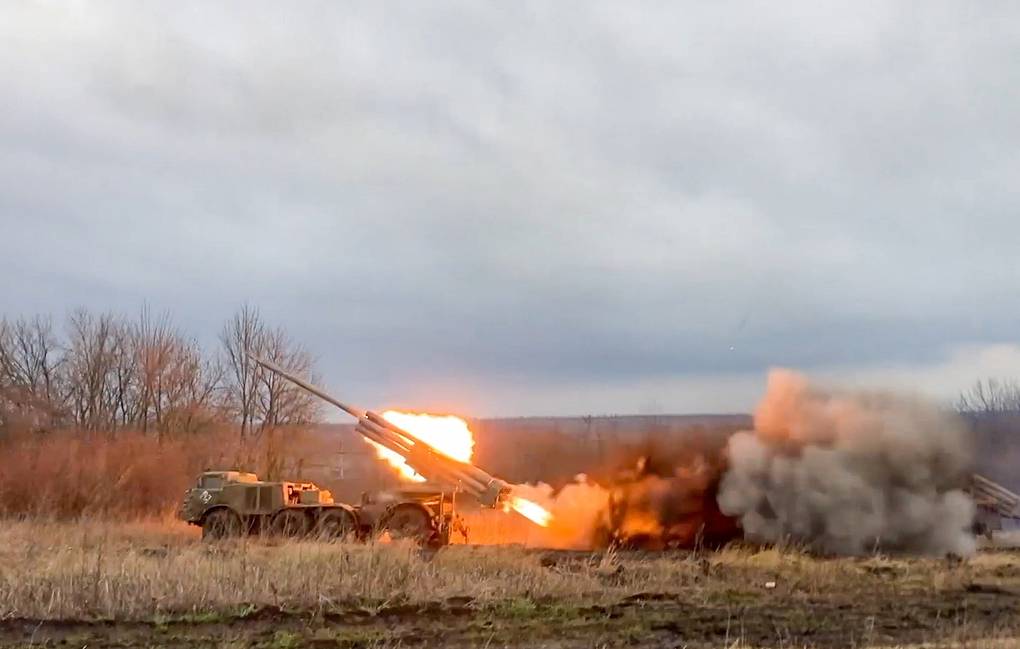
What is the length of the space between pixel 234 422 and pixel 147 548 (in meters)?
26.3

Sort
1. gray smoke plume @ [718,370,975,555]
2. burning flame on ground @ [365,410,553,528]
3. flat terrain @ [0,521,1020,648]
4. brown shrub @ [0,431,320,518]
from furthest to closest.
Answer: brown shrub @ [0,431,320,518], burning flame on ground @ [365,410,553,528], gray smoke plume @ [718,370,975,555], flat terrain @ [0,521,1020,648]

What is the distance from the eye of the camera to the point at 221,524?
24.8 m

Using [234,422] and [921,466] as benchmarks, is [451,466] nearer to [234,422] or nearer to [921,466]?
[921,466]

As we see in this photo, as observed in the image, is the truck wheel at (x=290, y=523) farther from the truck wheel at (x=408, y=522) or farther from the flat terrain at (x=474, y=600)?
the flat terrain at (x=474, y=600)

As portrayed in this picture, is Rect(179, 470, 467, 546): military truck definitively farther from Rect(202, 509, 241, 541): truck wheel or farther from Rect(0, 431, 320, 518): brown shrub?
Rect(0, 431, 320, 518): brown shrub

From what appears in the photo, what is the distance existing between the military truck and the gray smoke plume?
7042 mm

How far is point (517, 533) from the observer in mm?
26859

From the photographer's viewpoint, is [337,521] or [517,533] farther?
[517,533]

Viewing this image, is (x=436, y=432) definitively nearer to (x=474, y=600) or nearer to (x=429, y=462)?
(x=429, y=462)

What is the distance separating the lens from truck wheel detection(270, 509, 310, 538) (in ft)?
79.6

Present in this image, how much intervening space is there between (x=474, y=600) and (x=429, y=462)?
10.7 metres

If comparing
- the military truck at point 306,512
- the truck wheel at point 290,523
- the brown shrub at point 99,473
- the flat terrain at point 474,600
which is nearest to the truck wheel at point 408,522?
the military truck at point 306,512

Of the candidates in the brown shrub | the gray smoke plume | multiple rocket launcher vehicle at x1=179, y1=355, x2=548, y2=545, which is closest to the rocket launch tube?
multiple rocket launcher vehicle at x1=179, y1=355, x2=548, y2=545

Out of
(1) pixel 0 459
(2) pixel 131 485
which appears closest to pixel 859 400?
(2) pixel 131 485
